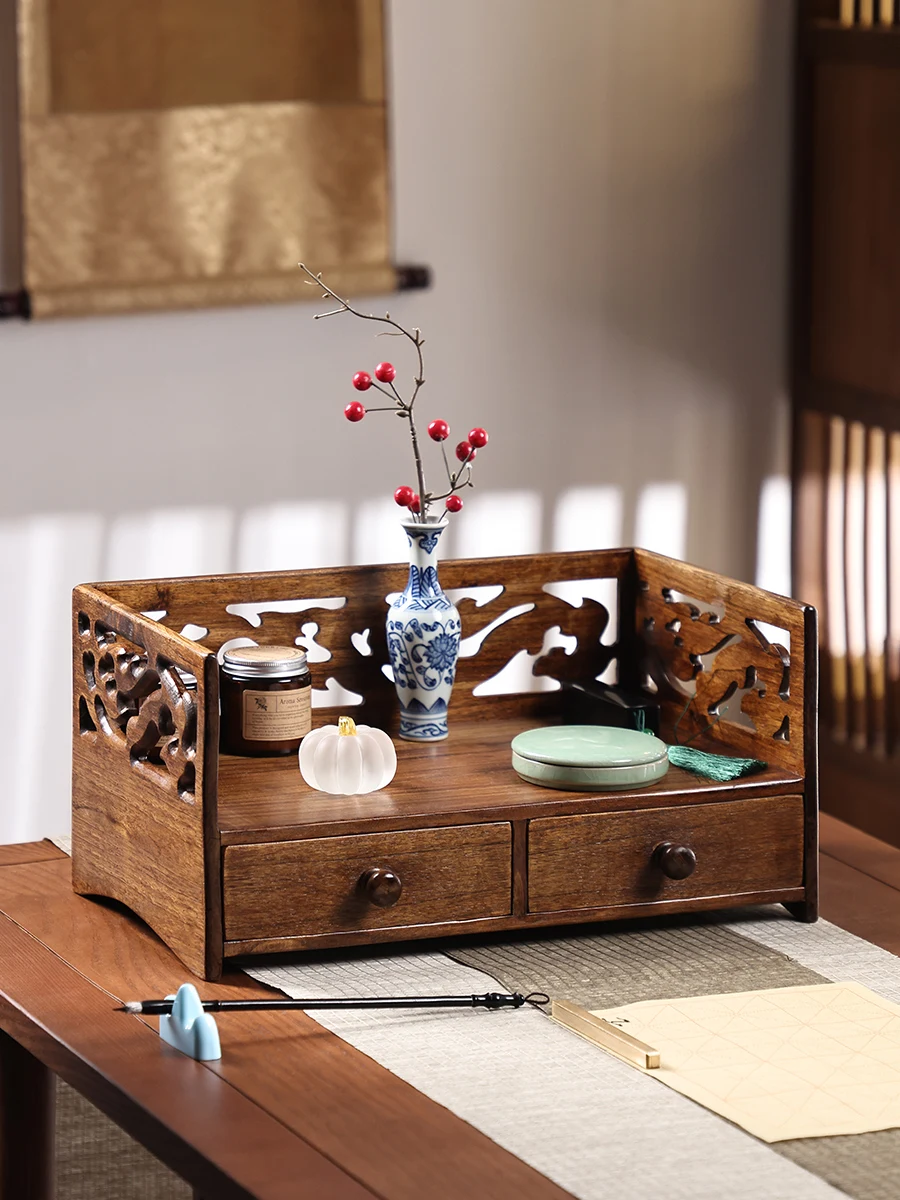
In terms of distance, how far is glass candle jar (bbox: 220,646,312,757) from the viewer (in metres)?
2.00

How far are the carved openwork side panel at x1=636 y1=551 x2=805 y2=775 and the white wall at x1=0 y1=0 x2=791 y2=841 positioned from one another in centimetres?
142

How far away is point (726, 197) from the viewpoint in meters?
3.85

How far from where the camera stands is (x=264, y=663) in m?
2.00

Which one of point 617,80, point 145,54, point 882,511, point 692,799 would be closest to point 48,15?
point 145,54

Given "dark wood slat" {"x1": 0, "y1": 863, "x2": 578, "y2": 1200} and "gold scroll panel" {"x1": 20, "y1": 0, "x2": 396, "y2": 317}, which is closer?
"dark wood slat" {"x1": 0, "y1": 863, "x2": 578, "y2": 1200}

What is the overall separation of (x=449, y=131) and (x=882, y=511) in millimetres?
1089

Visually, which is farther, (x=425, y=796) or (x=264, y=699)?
(x=264, y=699)

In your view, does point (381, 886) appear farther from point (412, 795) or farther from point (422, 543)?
point (422, 543)

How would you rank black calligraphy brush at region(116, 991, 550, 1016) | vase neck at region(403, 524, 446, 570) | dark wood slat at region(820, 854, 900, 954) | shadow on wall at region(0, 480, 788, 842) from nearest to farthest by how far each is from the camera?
1. black calligraphy brush at region(116, 991, 550, 1016)
2. dark wood slat at region(820, 854, 900, 954)
3. vase neck at region(403, 524, 446, 570)
4. shadow on wall at region(0, 480, 788, 842)

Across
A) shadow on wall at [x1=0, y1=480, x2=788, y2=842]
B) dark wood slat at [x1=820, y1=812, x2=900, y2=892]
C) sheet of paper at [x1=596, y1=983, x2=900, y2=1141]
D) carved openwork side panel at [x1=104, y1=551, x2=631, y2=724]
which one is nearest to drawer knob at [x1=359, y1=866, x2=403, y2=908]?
sheet of paper at [x1=596, y1=983, x2=900, y2=1141]

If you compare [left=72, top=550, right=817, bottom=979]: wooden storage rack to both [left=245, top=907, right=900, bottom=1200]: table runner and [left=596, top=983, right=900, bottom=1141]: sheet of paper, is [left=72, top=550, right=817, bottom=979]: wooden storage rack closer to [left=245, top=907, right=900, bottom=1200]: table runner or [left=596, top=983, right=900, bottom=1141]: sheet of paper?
[left=245, top=907, right=900, bottom=1200]: table runner

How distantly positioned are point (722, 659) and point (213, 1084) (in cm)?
78

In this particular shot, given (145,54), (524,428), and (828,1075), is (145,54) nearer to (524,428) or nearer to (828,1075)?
(524,428)

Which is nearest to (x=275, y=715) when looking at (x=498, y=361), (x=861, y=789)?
(x=498, y=361)
